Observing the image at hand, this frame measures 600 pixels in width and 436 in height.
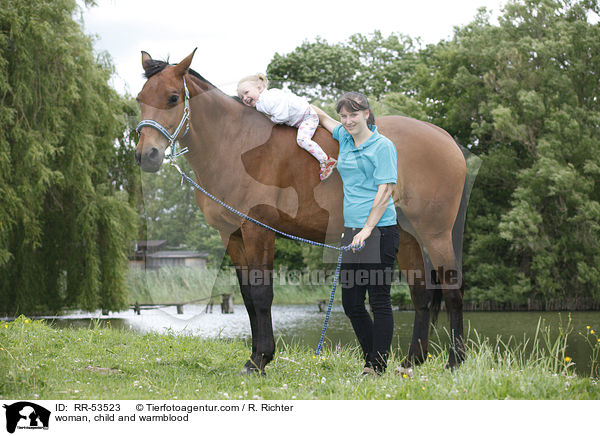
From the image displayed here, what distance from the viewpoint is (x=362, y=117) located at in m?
3.76

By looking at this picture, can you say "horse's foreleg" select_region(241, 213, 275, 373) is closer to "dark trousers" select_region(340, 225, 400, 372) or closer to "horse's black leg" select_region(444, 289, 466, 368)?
"dark trousers" select_region(340, 225, 400, 372)

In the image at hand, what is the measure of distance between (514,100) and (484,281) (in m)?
6.57

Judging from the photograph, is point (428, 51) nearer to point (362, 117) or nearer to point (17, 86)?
point (17, 86)

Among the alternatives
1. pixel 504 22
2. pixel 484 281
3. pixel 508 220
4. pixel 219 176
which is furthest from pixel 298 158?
pixel 504 22

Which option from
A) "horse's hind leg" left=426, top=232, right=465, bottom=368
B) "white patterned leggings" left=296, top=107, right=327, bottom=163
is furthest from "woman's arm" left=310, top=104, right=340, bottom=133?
"horse's hind leg" left=426, top=232, right=465, bottom=368

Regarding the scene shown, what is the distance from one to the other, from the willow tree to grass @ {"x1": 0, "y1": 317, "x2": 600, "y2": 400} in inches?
255

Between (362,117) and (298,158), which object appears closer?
(362,117)

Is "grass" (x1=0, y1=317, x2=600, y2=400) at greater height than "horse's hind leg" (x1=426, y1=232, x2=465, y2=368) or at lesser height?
lesser

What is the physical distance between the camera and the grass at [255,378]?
11.6 ft

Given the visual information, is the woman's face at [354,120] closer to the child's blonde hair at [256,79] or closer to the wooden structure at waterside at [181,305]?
the child's blonde hair at [256,79]

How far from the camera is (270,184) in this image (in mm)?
4445

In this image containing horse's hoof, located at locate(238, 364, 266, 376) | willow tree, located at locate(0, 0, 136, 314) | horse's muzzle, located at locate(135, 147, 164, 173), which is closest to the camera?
horse's muzzle, located at locate(135, 147, 164, 173)
